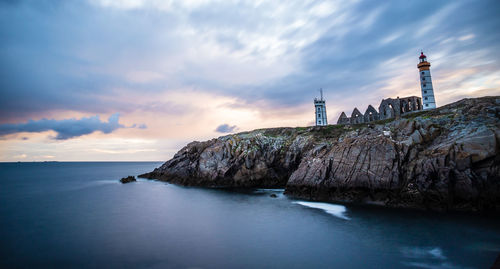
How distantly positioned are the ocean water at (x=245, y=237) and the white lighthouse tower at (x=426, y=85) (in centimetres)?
3011

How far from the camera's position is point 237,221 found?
23.7 m

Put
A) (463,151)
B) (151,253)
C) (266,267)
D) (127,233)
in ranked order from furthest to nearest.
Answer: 1. (463,151)
2. (127,233)
3. (151,253)
4. (266,267)

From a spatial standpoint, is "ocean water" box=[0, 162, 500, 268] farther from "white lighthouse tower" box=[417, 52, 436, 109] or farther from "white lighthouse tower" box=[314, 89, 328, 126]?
"white lighthouse tower" box=[314, 89, 328, 126]

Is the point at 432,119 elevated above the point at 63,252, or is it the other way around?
the point at 432,119

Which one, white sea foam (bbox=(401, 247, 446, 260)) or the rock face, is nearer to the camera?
white sea foam (bbox=(401, 247, 446, 260))

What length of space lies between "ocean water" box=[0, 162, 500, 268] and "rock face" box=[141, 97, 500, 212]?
8.30 ft

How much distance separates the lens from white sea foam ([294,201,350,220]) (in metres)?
23.9

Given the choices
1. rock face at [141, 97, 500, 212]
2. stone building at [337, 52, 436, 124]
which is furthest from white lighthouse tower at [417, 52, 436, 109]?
rock face at [141, 97, 500, 212]

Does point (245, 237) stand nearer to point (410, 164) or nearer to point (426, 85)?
point (410, 164)

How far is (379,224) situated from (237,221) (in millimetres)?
13202

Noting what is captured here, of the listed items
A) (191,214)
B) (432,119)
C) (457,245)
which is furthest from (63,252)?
(432,119)

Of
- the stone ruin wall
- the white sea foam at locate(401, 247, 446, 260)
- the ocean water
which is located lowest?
the white sea foam at locate(401, 247, 446, 260)

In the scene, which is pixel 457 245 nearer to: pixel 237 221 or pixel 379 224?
pixel 379 224

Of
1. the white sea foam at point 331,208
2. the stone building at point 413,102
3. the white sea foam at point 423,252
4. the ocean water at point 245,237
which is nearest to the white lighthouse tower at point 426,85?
the stone building at point 413,102
